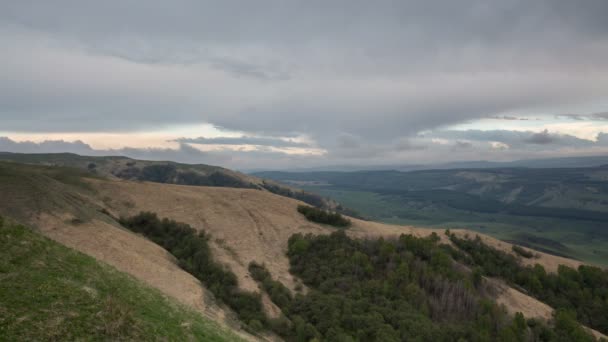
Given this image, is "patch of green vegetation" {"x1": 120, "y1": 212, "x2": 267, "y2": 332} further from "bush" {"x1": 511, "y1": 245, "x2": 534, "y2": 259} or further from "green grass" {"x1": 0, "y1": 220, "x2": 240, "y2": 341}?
"bush" {"x1": 511, "y1": 245, "x2": 534, "y2": 259}

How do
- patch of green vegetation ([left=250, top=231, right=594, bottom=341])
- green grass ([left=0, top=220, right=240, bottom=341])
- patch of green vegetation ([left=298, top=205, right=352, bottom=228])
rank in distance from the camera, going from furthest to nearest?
patch of green vegetation ([left=298, top=205, right=352, bottom=228]) → patch of green vegetation ([left=250, top=231, right=594, bottom=341]) → green grass ([left=0, top=220, right=240, bottom=341])

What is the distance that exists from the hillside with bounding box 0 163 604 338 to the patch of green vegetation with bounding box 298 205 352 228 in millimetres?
1830

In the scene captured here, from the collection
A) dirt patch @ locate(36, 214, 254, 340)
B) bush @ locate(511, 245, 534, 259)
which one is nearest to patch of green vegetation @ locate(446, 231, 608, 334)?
bush @ locate(511, 245, 534, 259)

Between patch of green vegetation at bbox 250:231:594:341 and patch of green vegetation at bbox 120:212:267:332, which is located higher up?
patch of green vegetation at bbox 120:212:267:332

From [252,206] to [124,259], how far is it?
118 feet

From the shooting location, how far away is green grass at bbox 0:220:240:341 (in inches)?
520

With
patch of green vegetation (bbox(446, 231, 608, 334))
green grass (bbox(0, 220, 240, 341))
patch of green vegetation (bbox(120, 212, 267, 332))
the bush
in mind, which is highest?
green grass (bbox(0, 220, 240, 341))

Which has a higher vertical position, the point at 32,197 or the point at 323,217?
the point at 32,197

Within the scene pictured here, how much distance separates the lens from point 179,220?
5603cm

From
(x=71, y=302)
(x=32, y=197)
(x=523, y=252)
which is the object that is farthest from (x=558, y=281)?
(x=32, y=197)

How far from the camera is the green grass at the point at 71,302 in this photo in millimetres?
13219

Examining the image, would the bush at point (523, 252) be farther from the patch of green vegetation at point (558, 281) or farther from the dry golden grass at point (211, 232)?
the patch of green vegetation at point (558, 281)

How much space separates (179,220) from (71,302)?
4215cm

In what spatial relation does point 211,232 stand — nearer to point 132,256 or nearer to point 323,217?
point 132,256
